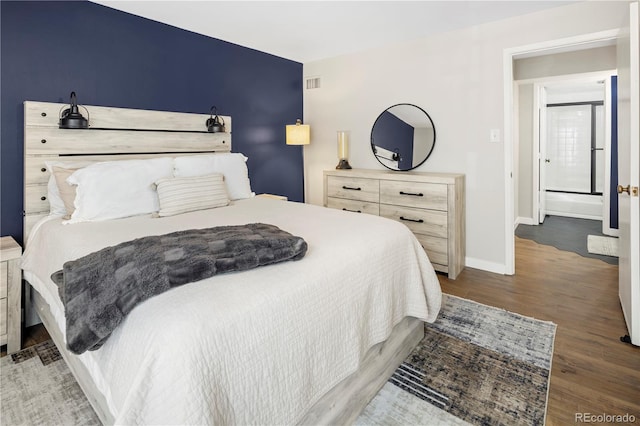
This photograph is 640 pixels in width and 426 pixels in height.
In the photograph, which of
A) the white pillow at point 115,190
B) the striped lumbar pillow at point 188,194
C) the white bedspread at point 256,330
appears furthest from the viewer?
the striped lumbar pillow at point 188,194

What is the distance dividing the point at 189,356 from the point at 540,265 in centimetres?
367

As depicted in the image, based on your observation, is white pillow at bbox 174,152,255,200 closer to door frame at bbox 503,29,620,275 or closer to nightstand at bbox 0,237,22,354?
nightstand at bbox 0,237,22,354

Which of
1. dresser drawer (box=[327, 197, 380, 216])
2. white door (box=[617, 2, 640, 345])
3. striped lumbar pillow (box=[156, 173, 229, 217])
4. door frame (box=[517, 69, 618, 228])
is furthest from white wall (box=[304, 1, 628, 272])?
striped lumbar pillow (box=[156, 173, 229, 217])

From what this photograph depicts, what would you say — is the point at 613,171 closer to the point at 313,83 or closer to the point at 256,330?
the point at 313,83

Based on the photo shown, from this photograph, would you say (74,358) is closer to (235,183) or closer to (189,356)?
(189,356)

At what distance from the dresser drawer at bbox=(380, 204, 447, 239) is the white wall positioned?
43 cm

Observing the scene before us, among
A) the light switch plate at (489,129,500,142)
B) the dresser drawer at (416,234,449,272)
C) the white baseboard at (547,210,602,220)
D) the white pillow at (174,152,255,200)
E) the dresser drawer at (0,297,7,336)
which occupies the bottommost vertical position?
the dresser drawer at (0,297,7,336)

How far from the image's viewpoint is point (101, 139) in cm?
279

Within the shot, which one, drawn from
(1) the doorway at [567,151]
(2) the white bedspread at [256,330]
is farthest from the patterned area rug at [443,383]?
(1) the doorway at [567,151]

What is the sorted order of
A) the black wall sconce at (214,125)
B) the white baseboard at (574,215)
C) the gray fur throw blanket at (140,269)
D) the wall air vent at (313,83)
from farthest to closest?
the white baseboard at (574,215) → the wall air vent at (313,83) → the black wall sconce at (214,125) → the gray fur throw blanket at (140,269)

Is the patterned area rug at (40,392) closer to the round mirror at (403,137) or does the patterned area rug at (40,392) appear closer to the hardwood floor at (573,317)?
Answer: the hardwood floor at (573,317)

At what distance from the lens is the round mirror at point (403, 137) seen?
12.3ft

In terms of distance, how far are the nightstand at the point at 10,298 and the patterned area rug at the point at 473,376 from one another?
2119mm

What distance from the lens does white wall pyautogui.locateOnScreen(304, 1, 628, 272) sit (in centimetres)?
300
